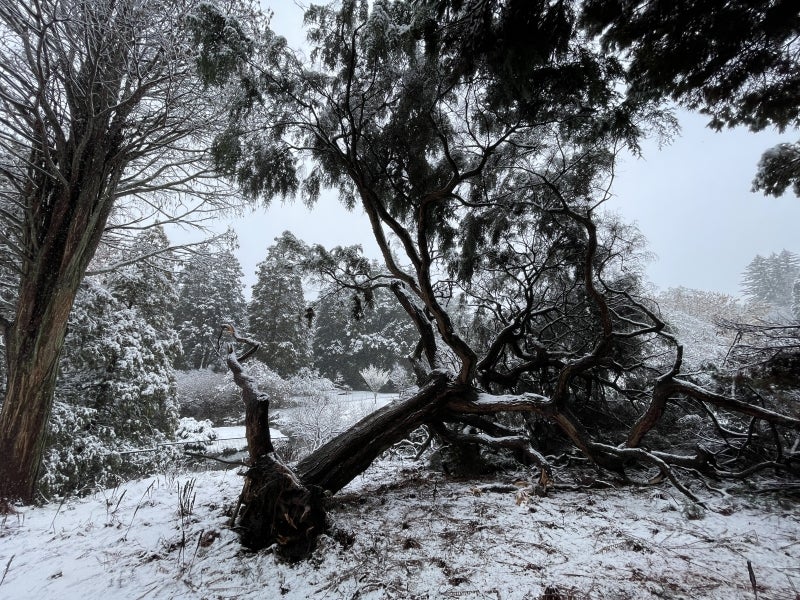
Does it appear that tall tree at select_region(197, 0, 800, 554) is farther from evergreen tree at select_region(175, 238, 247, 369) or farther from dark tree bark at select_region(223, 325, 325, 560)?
evergreen tree at select_region(175, 238, 247, 369)

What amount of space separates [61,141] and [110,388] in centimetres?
512

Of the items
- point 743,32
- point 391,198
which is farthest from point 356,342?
point 743,32

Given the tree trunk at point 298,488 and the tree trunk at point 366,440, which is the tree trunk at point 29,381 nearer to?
the tree trunk at point 298,488

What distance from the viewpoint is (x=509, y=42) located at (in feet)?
7.26

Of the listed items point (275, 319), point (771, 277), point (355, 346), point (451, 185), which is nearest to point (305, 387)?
point (275, 319)

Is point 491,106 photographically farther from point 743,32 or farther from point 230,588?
point 230,588

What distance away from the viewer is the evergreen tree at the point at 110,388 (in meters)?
5.66

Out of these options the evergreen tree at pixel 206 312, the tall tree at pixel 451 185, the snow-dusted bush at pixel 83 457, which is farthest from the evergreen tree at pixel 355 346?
the tall tree at pixel 451 185

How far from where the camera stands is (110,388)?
262 inches

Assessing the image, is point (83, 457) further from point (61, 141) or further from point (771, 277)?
point (771, 277)

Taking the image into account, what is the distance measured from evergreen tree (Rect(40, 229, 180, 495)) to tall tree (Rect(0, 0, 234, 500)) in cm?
203

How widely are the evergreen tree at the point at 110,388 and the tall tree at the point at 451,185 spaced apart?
3977 millimetres

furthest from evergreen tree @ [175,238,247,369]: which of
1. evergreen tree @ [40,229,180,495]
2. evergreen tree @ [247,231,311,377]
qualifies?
evergreen tree @ [40,229,180,495]

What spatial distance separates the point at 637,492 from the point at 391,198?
4.23 metres
